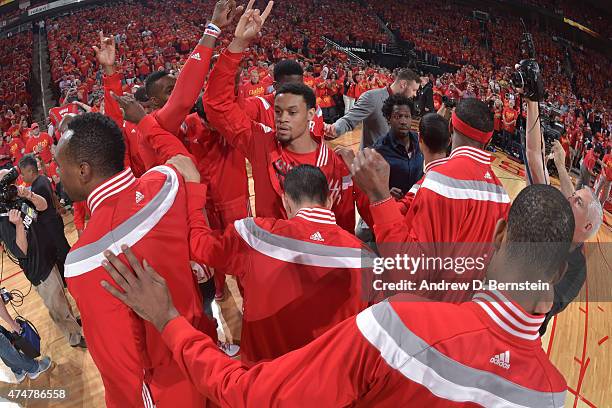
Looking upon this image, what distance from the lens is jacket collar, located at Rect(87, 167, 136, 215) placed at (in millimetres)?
1479

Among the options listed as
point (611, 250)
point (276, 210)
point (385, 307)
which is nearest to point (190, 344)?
point (385, 307)

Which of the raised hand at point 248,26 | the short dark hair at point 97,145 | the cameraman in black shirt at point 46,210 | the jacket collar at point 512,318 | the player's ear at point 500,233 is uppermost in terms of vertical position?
the raised hand at point 248,26

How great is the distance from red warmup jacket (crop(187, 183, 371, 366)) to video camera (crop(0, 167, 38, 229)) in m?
2.03

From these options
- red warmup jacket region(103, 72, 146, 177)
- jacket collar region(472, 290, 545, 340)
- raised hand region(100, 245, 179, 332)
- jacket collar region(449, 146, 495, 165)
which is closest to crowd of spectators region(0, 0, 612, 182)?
red warmup jacket region(103, 72, 146, 177)

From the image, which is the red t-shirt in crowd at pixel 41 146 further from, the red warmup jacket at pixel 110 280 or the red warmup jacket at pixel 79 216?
the red warmup jacket at pixel 110 280

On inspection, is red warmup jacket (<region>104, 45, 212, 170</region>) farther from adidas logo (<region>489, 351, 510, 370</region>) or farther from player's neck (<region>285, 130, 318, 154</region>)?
adidas logo (<region>489, 351, 510, 370</region>)

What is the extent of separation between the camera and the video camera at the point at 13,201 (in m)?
3.00

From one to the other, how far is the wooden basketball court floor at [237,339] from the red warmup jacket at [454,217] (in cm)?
188

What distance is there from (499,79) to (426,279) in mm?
10531

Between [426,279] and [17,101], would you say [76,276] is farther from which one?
[17,101]

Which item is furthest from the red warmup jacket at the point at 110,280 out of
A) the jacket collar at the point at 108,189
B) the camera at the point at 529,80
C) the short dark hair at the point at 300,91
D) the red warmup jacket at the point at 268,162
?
the camera at the point at 529,80

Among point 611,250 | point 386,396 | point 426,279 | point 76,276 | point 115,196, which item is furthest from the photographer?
point 611,250

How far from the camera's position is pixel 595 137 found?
7.05 metres

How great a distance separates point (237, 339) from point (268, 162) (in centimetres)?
163
